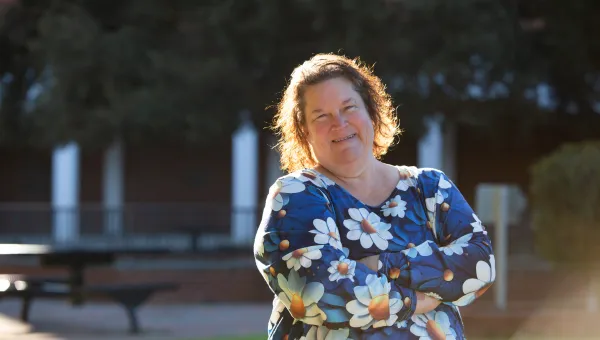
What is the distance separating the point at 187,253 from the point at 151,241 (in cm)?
89

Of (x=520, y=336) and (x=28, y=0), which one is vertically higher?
(x=28, y=0)

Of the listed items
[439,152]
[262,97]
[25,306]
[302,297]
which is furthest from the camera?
[439,152]

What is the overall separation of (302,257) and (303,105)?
0.49 metres

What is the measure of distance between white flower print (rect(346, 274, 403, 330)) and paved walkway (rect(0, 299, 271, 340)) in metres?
8.62

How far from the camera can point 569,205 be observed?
11836 millimetres

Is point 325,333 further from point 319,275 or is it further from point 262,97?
point 262,97

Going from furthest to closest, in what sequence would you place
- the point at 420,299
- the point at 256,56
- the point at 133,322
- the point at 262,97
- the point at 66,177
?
the point at 66,177 < the point at 262,97 < the point at 256,56 < the point at 133,322 < the point at 420,299

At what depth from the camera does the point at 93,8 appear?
52.5 ft

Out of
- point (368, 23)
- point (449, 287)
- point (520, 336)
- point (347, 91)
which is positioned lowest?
point (520, 336)

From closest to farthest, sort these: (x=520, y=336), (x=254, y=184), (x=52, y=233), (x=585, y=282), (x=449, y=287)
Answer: (x=449, y=287)
(x=520, y=336)
(x=585, y=282)
(x=52, y=233)
(x=254, y=184)

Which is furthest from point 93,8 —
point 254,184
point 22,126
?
point 254,184

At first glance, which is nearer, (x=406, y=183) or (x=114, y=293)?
(x=406, y=183)

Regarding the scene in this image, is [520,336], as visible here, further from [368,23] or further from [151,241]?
[151,241]

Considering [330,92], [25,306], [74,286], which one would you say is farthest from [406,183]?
[74,286]
